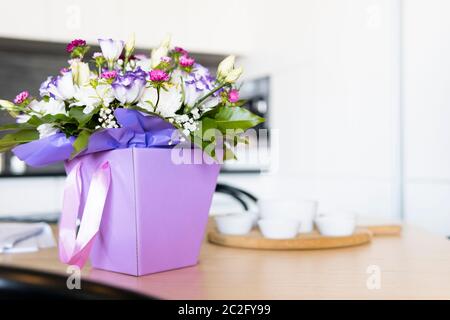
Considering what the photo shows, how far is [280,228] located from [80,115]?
1.63ft

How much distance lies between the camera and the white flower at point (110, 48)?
0.87 m

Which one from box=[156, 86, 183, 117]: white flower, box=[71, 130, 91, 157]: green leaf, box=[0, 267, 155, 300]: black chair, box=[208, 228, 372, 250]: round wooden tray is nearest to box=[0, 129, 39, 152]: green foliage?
box=[71, 130, 91, 157]: green leaf

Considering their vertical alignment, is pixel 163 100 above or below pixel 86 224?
above

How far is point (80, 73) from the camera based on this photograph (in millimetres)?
854

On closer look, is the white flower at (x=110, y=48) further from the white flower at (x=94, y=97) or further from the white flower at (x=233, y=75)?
the white flower at (x=233, y=75)

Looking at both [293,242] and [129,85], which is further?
[293,242]

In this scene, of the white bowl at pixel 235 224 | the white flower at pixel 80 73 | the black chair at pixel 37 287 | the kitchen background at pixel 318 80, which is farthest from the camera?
the kitchen background at pixel 318 80

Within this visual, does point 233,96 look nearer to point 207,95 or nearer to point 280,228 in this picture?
point 207,95

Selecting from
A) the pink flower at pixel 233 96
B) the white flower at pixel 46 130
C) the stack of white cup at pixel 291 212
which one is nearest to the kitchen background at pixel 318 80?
the stack of white cup at pixel 291 212

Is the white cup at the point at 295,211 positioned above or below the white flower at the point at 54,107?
below

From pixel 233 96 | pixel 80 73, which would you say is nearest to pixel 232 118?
pixel 233 96

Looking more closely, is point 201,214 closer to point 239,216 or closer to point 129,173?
point 129,173

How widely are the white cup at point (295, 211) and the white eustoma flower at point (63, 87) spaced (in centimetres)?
57

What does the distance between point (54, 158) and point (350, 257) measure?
560 mm
